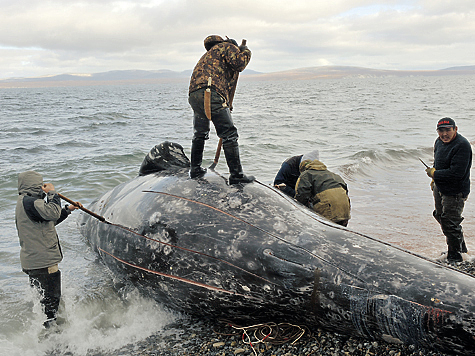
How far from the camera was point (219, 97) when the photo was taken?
4961 mm

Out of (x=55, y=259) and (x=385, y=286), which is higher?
(x=385, y=286)

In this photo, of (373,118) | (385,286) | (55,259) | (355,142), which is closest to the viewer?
(385,286)

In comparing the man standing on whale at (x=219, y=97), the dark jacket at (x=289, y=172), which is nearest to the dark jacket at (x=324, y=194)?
the dark jacket at (x=289, y=172)

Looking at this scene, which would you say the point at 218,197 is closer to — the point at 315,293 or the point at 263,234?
the point at 263,234

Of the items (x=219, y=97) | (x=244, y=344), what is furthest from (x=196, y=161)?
(x=244, y=344)

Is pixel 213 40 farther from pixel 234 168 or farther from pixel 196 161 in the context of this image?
pixel 234 168

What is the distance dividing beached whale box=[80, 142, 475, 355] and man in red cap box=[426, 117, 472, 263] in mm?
2818

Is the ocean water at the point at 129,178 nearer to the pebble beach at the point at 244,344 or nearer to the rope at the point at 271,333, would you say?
the pebble beach at the point at 244,344

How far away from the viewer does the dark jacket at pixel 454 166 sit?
6152 millimetres

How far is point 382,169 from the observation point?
15.4 m

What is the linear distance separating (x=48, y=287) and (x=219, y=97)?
3004 mm

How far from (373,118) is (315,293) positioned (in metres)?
32.5

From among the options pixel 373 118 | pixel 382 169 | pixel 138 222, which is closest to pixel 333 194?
pixel 138 222

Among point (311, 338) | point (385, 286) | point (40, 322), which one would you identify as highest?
point (385, 286)
